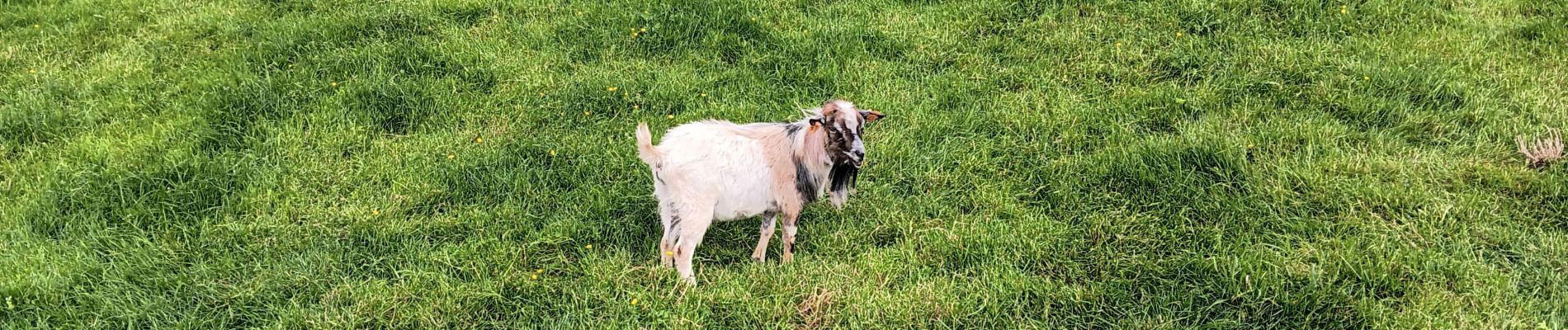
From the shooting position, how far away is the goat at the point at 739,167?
3.29 metres

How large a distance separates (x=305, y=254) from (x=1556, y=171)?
609cm

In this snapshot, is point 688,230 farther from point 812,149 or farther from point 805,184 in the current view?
point 812,149

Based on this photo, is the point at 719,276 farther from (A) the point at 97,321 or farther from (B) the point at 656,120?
(A) the point at 97,321

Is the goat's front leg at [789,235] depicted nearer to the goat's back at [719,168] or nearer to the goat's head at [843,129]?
the goat's back at [719,168]

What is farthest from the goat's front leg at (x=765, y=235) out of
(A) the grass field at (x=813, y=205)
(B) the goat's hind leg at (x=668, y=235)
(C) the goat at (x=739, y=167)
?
(B) the goat's hind leg at (x=668, y=235)

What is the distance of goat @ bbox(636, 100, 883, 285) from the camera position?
3.29m

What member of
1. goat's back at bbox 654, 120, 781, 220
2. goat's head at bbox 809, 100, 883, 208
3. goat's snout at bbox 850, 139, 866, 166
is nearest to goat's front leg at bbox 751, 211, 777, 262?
goat's back at bbox 654, 120, 781, 220

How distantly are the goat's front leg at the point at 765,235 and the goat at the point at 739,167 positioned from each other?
0.54 ft

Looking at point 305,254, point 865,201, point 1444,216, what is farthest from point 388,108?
point 1444,216

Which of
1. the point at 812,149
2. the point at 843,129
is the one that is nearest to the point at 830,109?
the point at 843,129

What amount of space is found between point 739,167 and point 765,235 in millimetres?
590

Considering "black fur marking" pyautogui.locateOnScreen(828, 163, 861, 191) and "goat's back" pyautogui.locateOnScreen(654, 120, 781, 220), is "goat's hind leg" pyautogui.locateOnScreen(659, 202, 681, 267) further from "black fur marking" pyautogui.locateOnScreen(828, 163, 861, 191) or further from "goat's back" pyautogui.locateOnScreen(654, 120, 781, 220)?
"black fur marking" pyautogui.locateOnScreen(828, 163, 861, 191)

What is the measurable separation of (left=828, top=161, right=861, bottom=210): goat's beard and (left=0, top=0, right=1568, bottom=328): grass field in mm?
415

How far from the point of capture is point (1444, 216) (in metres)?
3.92
